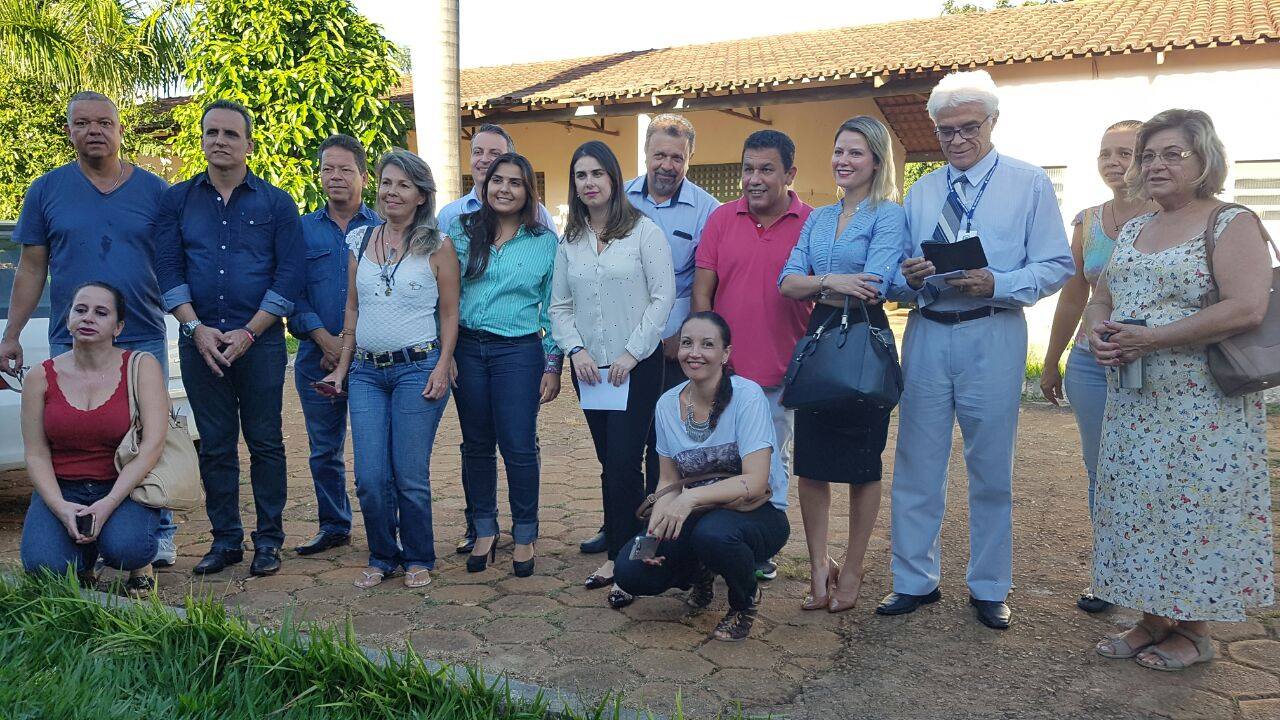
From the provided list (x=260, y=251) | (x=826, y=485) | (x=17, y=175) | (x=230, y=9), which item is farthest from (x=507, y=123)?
(x=826, y=485)

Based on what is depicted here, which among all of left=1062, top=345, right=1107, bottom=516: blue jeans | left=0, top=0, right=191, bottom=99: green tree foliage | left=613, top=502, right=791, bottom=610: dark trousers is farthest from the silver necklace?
left=0, top=0, right=191, bottom=99: green tree foliage

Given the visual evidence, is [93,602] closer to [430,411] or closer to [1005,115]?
[430,411]

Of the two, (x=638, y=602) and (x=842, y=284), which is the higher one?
(x=842, y=284)

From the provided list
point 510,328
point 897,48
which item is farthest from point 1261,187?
point 510,328

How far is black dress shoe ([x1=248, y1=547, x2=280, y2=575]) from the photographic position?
4.69m

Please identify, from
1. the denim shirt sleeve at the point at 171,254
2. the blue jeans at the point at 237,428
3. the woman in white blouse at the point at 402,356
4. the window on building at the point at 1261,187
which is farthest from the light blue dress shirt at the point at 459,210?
the window on building at the point at 1261,187

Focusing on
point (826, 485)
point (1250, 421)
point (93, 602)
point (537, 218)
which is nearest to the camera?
point (1250, 421)

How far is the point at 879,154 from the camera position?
4066mm

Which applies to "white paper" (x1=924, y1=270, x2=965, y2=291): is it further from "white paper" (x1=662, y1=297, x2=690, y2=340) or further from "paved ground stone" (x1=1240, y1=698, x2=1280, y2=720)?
"paved ground stone" (x1=1240, y1=698, x2=1280, y2=720)

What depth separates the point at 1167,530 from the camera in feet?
11.8

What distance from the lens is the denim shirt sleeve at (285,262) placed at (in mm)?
4676

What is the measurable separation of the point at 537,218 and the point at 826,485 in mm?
1740

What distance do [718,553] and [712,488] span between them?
241mm

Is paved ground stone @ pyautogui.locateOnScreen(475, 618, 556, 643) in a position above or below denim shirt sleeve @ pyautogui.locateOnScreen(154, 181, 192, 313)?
below
